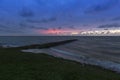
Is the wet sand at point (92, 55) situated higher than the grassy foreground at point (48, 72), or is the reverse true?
the grassy foreground at point (48, 72)

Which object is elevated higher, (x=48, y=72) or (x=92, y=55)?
(x=48, y=72)

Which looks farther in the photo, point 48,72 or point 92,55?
point 92,55

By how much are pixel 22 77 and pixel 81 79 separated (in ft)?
14.0

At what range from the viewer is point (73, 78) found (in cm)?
1416

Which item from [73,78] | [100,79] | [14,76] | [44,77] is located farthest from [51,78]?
[100,79]

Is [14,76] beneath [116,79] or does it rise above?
above

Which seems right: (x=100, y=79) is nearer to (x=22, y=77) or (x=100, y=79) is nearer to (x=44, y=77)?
(x=44, y=77)

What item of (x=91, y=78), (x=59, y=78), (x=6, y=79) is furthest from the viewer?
(x=91, y=78)

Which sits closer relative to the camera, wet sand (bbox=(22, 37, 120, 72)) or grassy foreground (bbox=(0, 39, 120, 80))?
grassy foreground (bbox=(0, 39, 120, 80))

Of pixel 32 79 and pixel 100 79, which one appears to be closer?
pixel 32 79

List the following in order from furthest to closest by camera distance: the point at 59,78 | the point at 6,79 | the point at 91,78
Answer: the point at 91,78 < the point at 59,78 < the point at 6,79

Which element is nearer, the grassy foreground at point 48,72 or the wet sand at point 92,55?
the grassy foreground at point 48,72

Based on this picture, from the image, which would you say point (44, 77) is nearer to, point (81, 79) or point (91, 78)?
point (81, 79)

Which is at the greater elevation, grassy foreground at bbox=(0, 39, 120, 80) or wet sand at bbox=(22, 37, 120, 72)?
grassy foreground at bbox=(0, 39, 120, 80)
